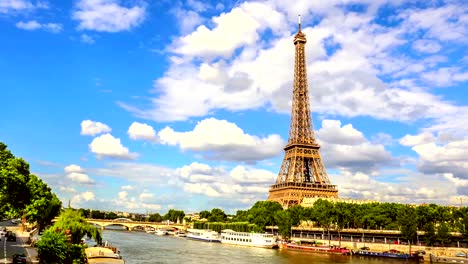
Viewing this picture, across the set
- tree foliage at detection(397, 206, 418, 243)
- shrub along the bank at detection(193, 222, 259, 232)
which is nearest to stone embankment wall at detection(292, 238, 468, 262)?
tree foliage at detection(397, 206, 418, 243)

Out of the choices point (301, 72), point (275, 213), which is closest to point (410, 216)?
point (275, 213)

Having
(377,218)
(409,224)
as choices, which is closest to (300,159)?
(377,218)

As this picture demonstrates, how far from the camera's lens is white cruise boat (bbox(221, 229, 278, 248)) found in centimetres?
10800

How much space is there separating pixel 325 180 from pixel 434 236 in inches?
2225

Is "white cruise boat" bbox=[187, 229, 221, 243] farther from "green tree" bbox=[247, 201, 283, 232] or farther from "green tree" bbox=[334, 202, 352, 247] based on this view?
"green tree" bbox=[334, 202, 352, 247]

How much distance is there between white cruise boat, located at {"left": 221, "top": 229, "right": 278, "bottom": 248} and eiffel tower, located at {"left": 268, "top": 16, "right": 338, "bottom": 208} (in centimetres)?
2023

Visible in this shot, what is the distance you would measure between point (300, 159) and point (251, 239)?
35.8 meters

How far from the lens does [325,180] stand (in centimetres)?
13762

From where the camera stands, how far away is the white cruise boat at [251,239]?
108000 mm

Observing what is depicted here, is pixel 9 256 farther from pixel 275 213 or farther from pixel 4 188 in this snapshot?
pixel 275 213

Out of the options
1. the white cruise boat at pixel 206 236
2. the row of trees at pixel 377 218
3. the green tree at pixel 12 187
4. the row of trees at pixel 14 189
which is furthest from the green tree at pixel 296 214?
the green tree at pixel 12 187

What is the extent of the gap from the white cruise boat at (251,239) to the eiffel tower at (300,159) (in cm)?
2023

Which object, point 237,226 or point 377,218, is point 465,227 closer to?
point 377,218

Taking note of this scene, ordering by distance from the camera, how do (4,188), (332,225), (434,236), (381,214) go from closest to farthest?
(4,188), (434,236), (381,214), (332,225)
